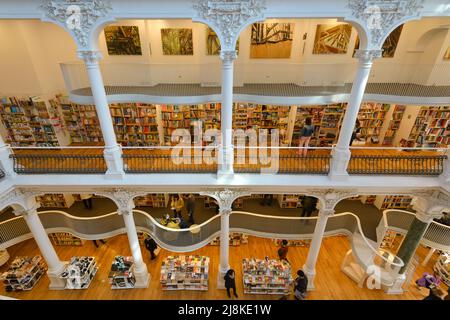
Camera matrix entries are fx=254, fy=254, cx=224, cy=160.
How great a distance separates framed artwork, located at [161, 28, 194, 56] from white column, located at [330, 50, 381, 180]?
4816mm

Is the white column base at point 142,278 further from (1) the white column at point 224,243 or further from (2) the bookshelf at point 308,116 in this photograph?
(2) the bookshelf at point 308,116

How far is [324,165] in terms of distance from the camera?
19.9ft

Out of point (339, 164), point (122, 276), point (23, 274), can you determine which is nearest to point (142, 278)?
point (122, 276)

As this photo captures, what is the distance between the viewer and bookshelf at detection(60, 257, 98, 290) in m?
7.59

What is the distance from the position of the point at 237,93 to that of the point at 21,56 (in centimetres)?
636

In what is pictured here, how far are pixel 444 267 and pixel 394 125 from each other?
470 cm

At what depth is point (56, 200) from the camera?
9.20 m

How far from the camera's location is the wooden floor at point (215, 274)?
7508mm

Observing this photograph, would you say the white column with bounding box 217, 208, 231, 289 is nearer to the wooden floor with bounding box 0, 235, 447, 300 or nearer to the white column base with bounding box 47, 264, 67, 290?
the wooden floor with bounding box 0, 235, 447, 300

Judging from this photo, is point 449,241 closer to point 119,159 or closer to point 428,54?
point 428,54

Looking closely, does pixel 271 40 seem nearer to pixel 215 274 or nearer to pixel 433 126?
pixel 433 126

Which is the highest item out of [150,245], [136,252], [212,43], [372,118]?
[212,43]

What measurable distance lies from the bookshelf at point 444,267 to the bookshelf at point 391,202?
1814 mm

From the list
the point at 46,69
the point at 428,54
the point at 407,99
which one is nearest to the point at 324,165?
the point at 407,99
